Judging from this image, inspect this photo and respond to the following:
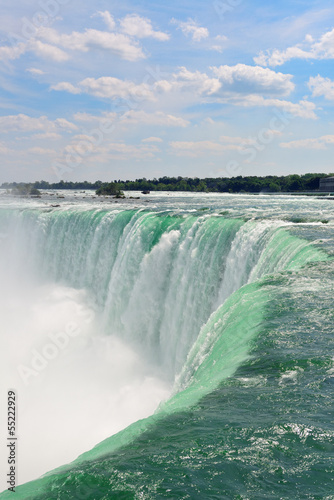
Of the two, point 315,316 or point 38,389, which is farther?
point 38,389

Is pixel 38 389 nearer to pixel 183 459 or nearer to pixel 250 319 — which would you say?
pixel 250 319

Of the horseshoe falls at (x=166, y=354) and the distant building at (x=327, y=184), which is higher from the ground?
the distant building at (x=327, y=184)

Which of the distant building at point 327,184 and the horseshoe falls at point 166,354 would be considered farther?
the distant building at point 327,184

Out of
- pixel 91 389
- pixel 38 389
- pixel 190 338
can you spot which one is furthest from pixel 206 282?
pixel 38 389

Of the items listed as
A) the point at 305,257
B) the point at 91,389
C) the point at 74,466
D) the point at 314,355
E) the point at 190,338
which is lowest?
the point at 91,389

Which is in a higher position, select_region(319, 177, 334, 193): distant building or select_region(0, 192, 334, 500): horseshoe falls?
select_region(319, 177, 334, 193): distant building
